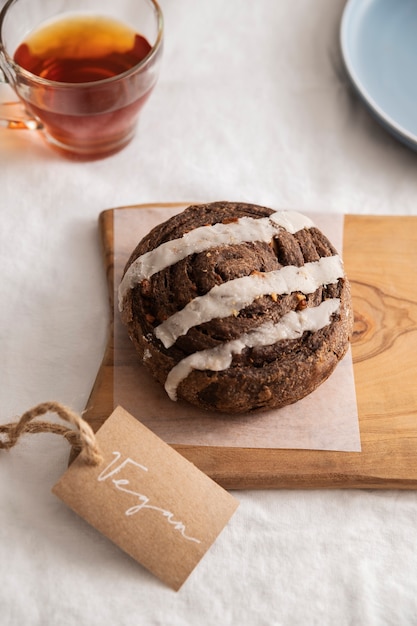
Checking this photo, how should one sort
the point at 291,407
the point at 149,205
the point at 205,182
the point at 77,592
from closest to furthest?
the point at 77,592
the point at 291,407
the point at 149,205
the point at 205,182

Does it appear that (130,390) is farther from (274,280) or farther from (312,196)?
(312,196)

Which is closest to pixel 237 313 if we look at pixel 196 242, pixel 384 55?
pixel 196 242

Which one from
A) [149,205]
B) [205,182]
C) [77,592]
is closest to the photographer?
[77,592]

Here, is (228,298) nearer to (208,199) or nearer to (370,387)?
(370,387)

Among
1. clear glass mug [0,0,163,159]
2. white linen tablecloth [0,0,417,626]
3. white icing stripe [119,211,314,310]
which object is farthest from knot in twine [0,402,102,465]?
clear glass mug [0,0,163,159]

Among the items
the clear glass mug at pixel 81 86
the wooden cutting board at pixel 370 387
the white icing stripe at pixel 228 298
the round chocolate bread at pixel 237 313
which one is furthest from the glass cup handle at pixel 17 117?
the white icing stripe at pixel 228 298

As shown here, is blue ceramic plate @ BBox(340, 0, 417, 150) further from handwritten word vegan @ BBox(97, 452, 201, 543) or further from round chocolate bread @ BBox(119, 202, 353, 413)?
handwritten word vegan @ BBox(97, 452, 201, 543)

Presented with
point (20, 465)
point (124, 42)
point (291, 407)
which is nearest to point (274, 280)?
point (291, 407)
